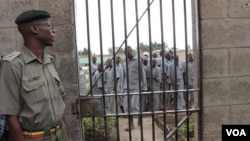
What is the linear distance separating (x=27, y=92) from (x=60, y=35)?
994 millimetres

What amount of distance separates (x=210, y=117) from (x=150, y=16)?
116 cm

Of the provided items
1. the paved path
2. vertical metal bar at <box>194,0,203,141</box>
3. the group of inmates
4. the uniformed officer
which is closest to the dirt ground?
the paved path

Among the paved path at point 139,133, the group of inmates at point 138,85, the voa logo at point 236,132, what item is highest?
the group of inmates at point 138,85

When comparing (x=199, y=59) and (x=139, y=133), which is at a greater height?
(x=199, y=59)

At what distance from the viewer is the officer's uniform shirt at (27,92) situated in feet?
6.95

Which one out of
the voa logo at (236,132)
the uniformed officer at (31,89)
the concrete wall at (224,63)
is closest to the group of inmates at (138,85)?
the concrete wall at (224,63)

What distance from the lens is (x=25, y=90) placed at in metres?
2.14

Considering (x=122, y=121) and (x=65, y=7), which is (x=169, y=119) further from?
(x=65, y=7)

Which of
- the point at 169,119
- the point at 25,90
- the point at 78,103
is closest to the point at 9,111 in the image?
the point at 25,90

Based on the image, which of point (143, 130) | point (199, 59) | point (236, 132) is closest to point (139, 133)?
point (143, 130)

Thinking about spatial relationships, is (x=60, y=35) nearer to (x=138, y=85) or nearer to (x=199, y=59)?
(x=138, y=85)

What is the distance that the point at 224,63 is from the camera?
3.33m

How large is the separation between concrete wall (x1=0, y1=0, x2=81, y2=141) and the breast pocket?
88cm

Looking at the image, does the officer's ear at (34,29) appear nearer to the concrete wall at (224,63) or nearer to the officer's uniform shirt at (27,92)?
the officer's uniform shirt at (27,92)
